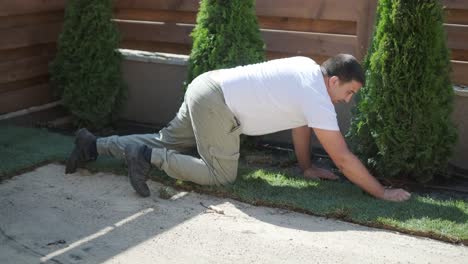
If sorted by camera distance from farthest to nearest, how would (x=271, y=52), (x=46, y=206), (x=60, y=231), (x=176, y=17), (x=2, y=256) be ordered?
(x=176, y=17)
(x=271, y=52)
(x=46, y=206)
(x=60, y=231)
(x=2, y=256)

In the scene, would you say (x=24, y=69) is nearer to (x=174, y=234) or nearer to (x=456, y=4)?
(x=174, y=234)

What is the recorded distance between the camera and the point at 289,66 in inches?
180

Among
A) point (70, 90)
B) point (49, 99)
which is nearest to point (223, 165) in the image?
point (70, 90)

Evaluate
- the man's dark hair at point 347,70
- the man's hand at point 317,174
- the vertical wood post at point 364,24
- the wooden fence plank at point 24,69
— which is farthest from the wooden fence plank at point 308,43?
the wooden fence plank at point 24,69

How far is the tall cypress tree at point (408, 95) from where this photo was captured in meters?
4.67

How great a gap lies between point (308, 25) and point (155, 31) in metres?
1.75

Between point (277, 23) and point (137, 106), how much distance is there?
1.78 m

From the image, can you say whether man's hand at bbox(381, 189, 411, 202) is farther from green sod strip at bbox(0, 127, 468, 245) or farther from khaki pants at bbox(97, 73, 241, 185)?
khaki pants at bbox(97, 73, 241, 185)

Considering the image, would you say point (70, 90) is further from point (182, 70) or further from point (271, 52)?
point (271, 52)

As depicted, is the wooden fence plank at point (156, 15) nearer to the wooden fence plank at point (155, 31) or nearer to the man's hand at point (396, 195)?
the wooden fence plank at point (155, 31)

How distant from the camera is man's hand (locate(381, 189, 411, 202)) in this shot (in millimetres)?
4543

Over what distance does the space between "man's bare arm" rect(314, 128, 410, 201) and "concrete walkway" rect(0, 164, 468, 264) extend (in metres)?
0.39

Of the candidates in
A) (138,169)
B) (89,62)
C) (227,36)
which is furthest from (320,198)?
(89,62)

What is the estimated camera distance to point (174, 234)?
4.06 metres
